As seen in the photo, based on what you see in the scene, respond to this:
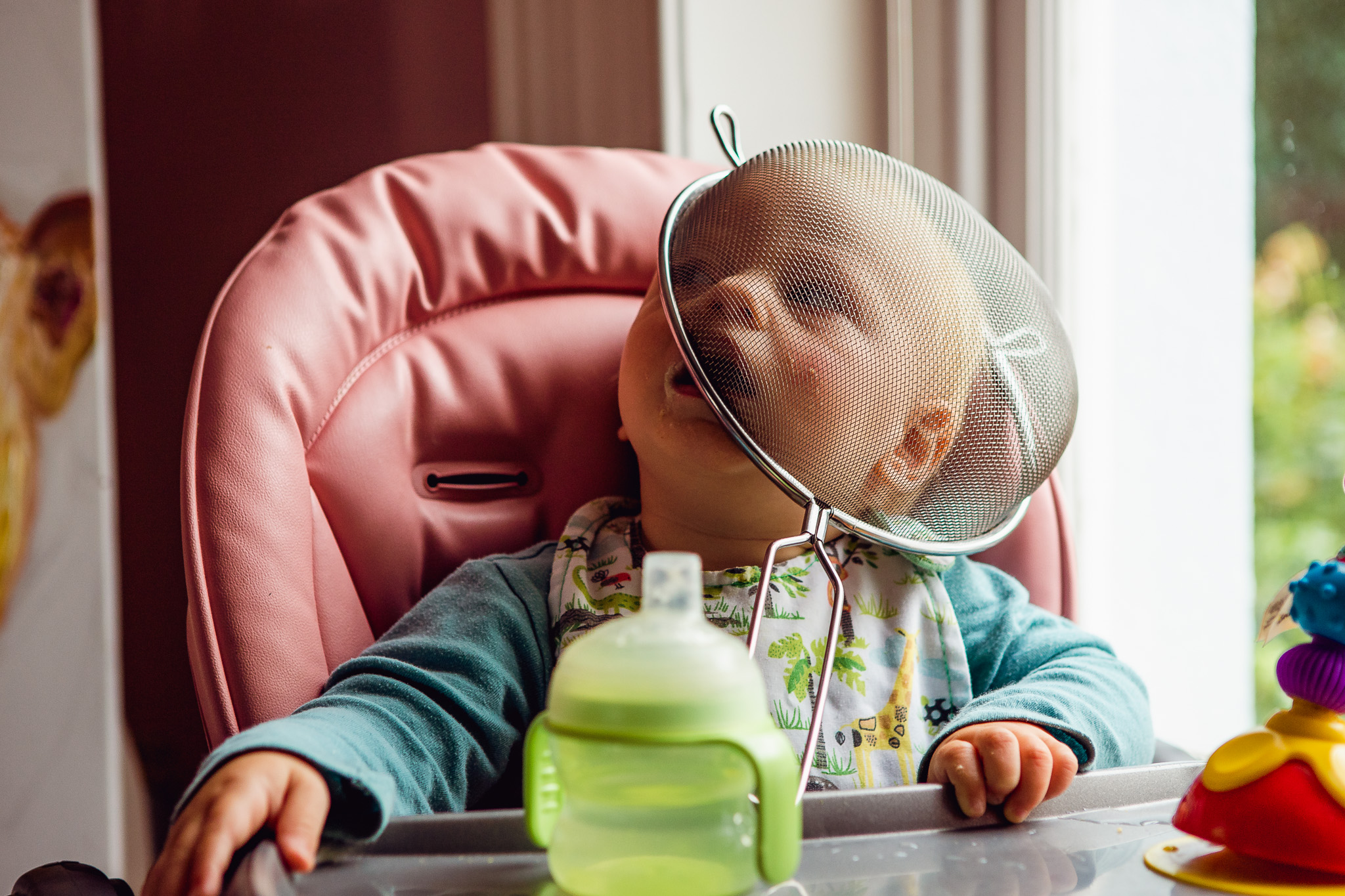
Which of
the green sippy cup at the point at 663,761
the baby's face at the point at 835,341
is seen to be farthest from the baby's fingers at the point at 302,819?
the baby's face at the point at 835,341

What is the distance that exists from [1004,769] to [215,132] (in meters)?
1.24

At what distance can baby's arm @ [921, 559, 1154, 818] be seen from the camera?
60cm

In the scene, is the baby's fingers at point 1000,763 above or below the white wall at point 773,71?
below

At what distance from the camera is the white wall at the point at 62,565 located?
4.26ft

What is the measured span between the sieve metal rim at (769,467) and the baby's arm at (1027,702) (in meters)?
0.10

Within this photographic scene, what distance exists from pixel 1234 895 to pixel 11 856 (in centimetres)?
143

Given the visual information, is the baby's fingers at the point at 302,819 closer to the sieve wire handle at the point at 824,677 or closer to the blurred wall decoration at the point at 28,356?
the sieve wire handle at the point at 824,677

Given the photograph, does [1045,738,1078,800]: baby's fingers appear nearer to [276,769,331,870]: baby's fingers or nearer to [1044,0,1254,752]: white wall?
[276,769,331,870]: baby's fingers

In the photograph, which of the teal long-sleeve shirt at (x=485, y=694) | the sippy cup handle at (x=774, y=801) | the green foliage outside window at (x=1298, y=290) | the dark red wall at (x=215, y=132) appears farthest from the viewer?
the dark red wall at (x=215, y=132)

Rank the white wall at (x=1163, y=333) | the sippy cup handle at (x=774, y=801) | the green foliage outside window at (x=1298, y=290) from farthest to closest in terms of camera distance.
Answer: the white wall at (x=1163, y=333), the green foliage outside window at (x=1298, y=290), the sippy cup handle at (x=774, y=801)

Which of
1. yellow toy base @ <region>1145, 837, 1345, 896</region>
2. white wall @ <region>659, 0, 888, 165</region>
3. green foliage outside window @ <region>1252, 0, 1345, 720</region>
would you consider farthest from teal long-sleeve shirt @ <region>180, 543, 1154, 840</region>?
white wall @ <region>659, 0, 888, 165</region>

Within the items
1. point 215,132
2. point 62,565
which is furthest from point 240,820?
point 215,132

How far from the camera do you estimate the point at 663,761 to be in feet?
1.53

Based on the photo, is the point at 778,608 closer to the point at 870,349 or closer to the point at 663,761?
the point at 870,349
